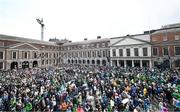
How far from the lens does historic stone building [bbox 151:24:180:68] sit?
34.3 m

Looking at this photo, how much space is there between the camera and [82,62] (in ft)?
204

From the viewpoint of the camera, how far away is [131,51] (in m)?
43.6

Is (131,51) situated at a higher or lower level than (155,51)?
higher

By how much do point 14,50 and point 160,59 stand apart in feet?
140

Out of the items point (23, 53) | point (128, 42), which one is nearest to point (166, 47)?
point (128, 42)

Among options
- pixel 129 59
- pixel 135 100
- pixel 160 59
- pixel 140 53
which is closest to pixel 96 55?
pixel 129 59

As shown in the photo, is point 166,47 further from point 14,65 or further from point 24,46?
point 14,65

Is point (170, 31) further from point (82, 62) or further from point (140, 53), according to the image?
point (82, 62)

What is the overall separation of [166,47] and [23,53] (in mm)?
43080

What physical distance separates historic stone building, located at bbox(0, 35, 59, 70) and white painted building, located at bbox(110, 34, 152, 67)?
27.9 metres

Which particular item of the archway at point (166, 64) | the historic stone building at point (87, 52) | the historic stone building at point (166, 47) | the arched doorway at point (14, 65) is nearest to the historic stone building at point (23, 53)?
the arched doorway at point (14, 65)

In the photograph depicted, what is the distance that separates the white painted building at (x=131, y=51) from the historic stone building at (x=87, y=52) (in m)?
4.44

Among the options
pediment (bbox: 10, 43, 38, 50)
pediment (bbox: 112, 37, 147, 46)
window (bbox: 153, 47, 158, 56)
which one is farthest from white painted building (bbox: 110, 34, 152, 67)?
pediment (bbox: 10, 43, 38, 50)

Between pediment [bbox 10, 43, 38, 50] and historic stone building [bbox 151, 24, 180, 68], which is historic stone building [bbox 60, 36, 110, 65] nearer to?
pediment [bbox 10, 43, 38, 50]
